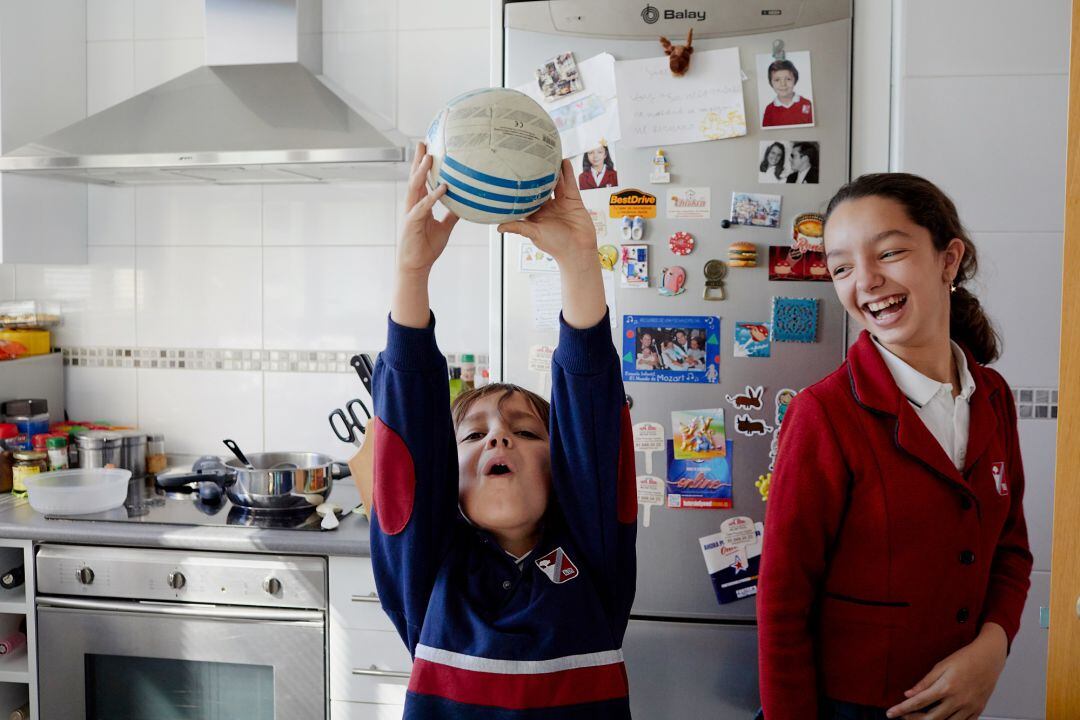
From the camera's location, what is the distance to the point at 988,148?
5.75ft

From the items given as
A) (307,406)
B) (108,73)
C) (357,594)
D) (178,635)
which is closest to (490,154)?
(357,594)

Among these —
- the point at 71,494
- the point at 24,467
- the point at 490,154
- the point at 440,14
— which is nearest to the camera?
the point at 490,154

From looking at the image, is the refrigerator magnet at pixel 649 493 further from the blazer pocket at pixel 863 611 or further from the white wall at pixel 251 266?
the white wall at pixel 251 266

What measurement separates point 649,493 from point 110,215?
1863mm

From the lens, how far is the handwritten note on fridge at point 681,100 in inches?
69.0

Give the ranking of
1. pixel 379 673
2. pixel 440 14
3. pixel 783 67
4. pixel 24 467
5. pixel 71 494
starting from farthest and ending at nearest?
pixel 440 14 < pixel 24 467 < pixel 71 494 < pixel 379 673 < pixel 783 67

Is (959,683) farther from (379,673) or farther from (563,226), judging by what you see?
(379,673)

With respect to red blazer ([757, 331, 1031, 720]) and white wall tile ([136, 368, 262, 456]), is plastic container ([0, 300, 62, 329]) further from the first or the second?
red blazer ([757, 331, 1031, 720])

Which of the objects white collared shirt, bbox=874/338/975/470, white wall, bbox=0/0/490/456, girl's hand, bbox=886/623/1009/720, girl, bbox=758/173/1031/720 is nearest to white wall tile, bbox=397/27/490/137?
white wall, bbox=0/0/490/456

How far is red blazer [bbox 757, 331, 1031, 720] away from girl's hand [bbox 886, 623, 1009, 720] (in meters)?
0.02

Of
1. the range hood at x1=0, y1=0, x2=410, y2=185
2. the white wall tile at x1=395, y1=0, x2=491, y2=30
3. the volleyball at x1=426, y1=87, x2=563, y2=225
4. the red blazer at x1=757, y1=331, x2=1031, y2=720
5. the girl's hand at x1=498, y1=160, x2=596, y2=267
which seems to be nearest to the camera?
the volleyball at x1=426, y1=87, x2=563, y2=225

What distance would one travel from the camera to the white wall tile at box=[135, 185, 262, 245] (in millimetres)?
2637

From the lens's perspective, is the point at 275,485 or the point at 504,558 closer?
the point at 504,558

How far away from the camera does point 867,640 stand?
1.22 meters
